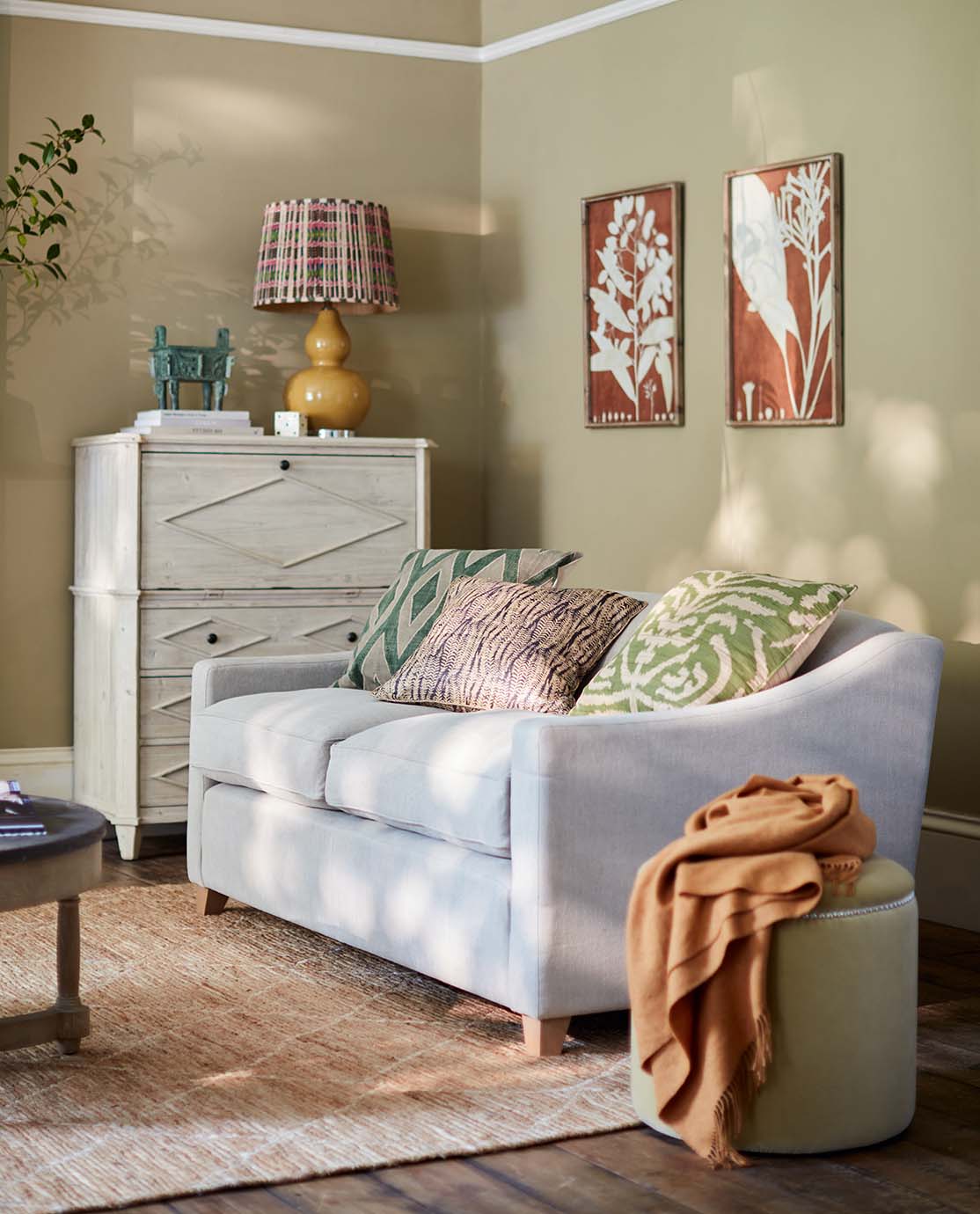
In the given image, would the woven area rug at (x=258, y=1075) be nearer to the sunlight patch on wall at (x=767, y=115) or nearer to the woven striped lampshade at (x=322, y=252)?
the woven striped lampshade at (x=322, y=252)

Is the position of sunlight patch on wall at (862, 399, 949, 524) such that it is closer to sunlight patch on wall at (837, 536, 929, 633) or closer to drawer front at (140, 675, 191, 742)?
sunlight patch on wall at (837, 536, 929, 633)

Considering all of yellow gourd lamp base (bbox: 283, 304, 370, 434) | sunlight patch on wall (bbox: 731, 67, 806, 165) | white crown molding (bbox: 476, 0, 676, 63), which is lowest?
yellow gourd lamp base (bbox: 283, 304, 370, 434)

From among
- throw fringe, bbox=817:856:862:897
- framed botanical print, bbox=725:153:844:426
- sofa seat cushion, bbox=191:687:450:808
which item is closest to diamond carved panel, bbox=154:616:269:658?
sofa seat cushion, bbox=191:687:450:808

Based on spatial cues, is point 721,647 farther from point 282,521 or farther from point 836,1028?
point 282,521

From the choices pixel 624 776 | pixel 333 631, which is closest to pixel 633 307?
pixel 333 631

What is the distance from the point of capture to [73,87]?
5.23 metres

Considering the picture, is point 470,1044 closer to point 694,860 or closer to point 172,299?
point 694,860

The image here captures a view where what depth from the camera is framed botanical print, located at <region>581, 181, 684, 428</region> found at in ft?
16.2

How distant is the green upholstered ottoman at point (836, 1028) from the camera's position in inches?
101

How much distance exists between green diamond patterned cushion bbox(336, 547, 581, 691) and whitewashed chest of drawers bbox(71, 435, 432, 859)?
79 centimetres

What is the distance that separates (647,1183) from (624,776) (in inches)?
30.3

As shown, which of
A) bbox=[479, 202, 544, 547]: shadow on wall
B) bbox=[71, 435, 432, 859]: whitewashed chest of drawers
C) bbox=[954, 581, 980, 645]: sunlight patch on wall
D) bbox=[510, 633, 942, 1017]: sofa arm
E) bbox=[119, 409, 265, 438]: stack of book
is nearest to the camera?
bbox=[510, 633, 942, 1017]: sofa arm

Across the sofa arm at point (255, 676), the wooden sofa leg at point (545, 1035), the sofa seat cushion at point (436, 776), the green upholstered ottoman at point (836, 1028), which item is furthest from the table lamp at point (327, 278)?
the green upholstered ottoman at point (836, 1028)

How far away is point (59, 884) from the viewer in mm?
2883
